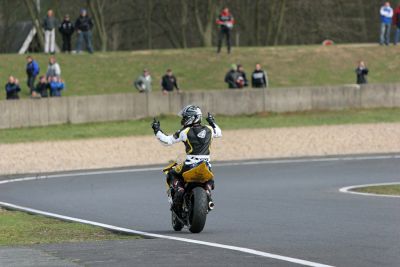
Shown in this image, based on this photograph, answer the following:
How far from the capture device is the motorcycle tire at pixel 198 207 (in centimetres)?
1488

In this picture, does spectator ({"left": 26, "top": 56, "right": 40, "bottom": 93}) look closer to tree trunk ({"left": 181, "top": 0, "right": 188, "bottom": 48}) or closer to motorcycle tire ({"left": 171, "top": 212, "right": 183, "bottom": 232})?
tree trunk ({"left": 181, "top": 0, "right": 188, "bottom": 48})

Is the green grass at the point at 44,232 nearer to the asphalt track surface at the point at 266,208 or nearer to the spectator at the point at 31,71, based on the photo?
the asphalt track surface at the point at 266,208

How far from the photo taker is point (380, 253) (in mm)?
11781

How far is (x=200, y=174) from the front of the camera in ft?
49.1

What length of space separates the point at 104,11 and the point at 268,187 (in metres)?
48.8

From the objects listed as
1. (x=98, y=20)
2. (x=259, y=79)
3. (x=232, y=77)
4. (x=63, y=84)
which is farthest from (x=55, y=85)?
(x=98, y=20)

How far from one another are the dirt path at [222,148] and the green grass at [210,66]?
9.90 meters

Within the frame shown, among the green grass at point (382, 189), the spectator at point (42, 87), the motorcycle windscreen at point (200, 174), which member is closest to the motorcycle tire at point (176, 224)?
the motorcycle windscreen at point (200, 174)

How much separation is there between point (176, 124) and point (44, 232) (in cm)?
2246

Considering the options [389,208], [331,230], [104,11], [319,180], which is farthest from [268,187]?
[104,11]

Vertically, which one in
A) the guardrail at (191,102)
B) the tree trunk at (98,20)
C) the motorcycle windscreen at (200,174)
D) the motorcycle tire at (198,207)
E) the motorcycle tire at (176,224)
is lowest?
the motorcycle tire at (176,224)

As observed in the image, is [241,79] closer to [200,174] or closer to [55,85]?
[55,85]

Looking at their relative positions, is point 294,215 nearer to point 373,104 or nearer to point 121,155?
point 121,155

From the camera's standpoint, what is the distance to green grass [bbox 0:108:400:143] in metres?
35.4
